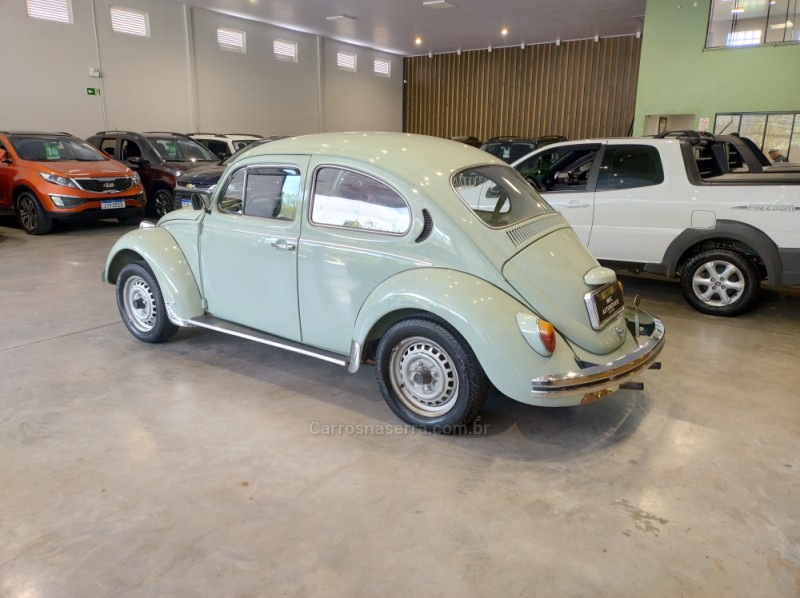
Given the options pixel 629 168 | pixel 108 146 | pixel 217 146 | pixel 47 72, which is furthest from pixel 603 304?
pixel 47 72

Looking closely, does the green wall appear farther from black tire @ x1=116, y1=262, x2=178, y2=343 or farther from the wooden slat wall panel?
black tire @ x1=116, y1=262, x2=178, y2=343

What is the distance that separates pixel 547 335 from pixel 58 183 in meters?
8.99

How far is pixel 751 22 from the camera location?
10.5m

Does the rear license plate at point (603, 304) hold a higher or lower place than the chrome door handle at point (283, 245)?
lower

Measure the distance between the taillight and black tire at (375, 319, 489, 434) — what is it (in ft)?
1.22

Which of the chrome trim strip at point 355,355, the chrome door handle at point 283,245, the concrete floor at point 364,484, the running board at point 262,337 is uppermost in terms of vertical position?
the chrome door handle at point 283,245

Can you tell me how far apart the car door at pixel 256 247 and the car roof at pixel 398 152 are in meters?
0.14

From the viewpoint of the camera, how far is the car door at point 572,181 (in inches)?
245

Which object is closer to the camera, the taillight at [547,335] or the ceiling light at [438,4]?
the taillight at [547,335]

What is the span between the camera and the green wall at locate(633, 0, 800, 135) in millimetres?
10219

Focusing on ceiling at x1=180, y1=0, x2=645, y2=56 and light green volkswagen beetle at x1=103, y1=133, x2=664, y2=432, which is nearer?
light green volkswagen beetle at x1=103, y1=133, x2=664, y2=432

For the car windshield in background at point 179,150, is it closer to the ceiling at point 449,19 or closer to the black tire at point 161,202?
the black tire at point 161,202

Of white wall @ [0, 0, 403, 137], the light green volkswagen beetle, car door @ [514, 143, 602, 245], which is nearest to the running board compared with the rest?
the light green volkswagen beetle

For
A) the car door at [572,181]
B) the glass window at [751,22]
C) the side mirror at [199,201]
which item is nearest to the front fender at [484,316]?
the side mirror at [199,201]
